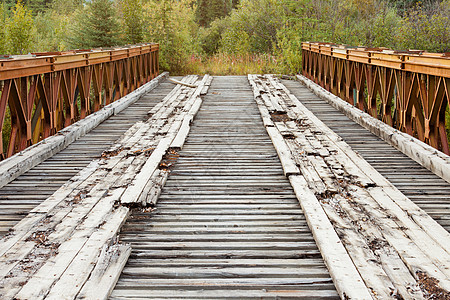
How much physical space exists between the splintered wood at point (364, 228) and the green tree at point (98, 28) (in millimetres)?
16276

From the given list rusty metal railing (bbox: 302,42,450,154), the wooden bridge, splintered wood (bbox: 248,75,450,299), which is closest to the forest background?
rusty metal railing (bbox: 302,42,450,154)

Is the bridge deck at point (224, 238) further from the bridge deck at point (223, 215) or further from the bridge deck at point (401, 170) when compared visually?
the bridge deck at point (401, 170)

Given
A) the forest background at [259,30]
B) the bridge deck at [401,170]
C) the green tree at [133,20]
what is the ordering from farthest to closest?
1. the green tree at [133,20]
2. the forest background at [259,30]
3. the bridge deck at [401,170]

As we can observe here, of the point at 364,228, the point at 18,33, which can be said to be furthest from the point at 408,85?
the point at 18,33

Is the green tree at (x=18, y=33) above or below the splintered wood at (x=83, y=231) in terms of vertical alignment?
above

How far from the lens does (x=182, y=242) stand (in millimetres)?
2750

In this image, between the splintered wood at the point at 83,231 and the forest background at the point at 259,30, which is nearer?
the splintered wood at the point at 83,231

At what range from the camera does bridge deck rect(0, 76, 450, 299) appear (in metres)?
2.28

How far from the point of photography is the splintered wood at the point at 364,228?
85.7 inches

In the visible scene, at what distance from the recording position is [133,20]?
57.1 feet

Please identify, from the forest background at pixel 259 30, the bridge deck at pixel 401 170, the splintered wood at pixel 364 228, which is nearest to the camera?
the splintered wood at pixel 364 228

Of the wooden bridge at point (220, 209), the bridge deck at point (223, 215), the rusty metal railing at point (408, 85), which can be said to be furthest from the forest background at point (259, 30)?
the bridge deck at point (223, 215)

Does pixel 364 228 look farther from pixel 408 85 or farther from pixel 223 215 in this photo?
pixel 408 85

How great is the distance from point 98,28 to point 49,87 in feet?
50.1
